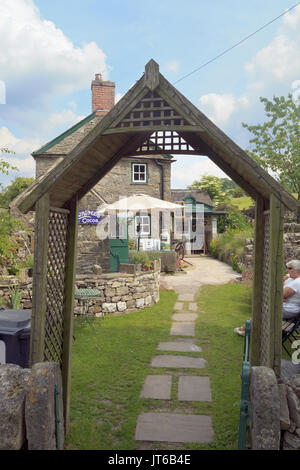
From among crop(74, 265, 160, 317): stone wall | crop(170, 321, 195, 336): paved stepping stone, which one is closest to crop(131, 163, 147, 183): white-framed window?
crop(74, 265, 160, 317): stone wall

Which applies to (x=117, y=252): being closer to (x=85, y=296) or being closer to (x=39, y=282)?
(x=85, y=296)

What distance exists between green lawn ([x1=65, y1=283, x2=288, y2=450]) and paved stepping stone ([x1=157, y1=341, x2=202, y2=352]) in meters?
0.17

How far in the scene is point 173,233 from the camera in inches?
942

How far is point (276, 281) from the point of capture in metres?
3.62

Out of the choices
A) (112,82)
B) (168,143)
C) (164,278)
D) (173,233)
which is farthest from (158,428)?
(173,233)

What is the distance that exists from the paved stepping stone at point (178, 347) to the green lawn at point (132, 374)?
0.17 m

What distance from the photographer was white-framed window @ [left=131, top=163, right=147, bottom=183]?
2038 centimetres

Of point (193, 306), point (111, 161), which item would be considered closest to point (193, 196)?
point (193, 306)

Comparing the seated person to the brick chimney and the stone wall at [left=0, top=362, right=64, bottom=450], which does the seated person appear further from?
the brick chimney

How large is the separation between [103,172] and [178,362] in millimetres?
3603

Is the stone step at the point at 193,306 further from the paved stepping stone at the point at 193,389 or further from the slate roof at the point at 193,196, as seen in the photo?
the slate roof at the point at 193,196

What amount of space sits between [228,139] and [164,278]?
38.0ft
